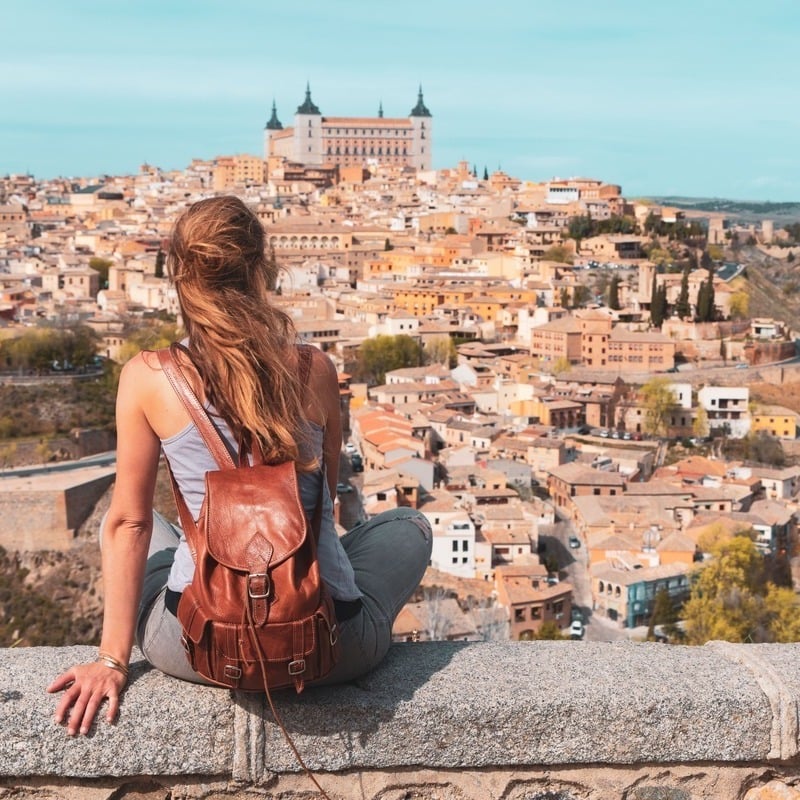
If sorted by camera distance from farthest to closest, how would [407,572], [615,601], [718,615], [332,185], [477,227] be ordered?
[332,185]
[477,227]
[615,601]
[718,615]
[407,572]

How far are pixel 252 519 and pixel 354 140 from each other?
227 feet

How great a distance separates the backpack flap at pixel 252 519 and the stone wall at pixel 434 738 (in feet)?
0.70

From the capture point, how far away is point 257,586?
4.50ft

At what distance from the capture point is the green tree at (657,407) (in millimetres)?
24703

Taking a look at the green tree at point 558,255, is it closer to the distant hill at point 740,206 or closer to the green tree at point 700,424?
the green tree at point 700,424

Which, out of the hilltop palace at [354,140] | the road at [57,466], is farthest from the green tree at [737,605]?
the hilltop palace at [354,140]

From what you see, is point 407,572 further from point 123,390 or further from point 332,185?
point 332,185

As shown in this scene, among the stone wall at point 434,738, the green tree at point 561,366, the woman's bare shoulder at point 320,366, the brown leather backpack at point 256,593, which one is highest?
the woman's bare shoulder at point 320,366

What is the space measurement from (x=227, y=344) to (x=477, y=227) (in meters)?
42.4

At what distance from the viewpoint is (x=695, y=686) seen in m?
1.56

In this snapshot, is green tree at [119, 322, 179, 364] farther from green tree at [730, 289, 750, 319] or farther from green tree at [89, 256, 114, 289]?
green tree at [730, 289, 750, 319]

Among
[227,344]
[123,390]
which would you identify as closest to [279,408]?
[227,344]

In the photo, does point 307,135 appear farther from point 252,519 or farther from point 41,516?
point 252,519

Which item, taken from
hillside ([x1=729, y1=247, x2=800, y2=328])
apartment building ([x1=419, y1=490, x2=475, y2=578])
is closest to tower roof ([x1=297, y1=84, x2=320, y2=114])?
hillside ([x1=729, y1=247, x2=800, y2=328])
